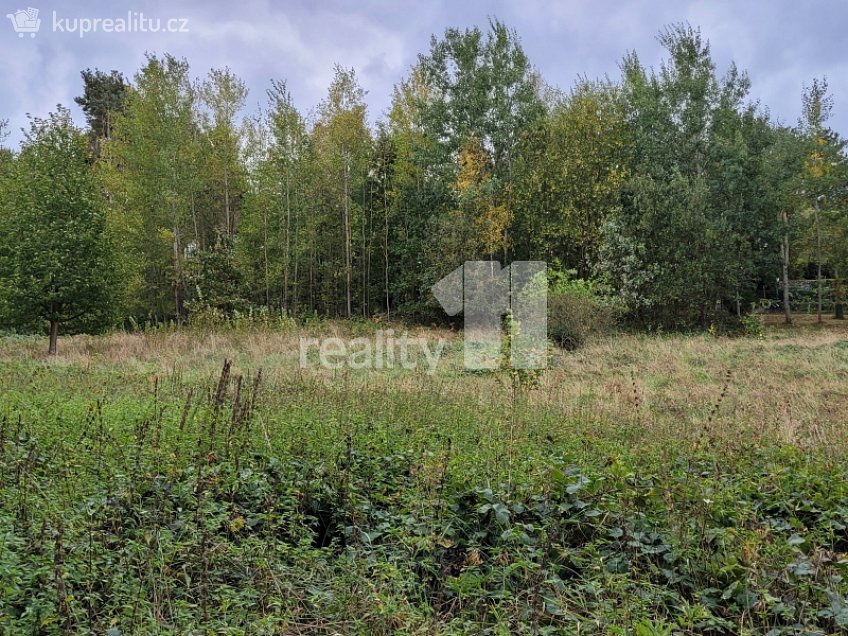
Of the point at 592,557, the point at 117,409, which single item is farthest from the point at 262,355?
the point at 592,557

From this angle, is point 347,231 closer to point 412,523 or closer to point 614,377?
point 614,377

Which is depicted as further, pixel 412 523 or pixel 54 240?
pixel 54 240

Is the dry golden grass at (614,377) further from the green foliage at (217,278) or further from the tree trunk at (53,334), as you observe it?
the green foliage at (217,278)

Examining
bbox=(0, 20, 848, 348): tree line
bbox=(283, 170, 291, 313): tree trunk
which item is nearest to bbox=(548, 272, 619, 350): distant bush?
bbox=(0, 20, 848, 348): tree line

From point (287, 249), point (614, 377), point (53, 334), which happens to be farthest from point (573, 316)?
point (53, 334)

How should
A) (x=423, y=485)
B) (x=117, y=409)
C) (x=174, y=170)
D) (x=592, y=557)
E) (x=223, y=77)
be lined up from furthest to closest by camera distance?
(x=223, y=77) < (x=174, y=170) < (x=117, y=409) < (x=423, y=485) < (x=592, y=557)

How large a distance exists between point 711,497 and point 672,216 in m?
18.7

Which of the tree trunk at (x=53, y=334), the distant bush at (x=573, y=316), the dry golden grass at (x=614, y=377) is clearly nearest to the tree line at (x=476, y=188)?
the distant bush at (x=573, y=316)

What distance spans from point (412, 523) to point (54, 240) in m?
13.2

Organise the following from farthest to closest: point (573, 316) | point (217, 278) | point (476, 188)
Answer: point (217, 278) → point (476, 188) → point (573, 316)

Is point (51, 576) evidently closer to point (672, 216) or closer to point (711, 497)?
point (711, 497)

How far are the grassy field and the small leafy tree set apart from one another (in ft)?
26.7

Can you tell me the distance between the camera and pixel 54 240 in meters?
12.9

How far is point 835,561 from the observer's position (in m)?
3.03
